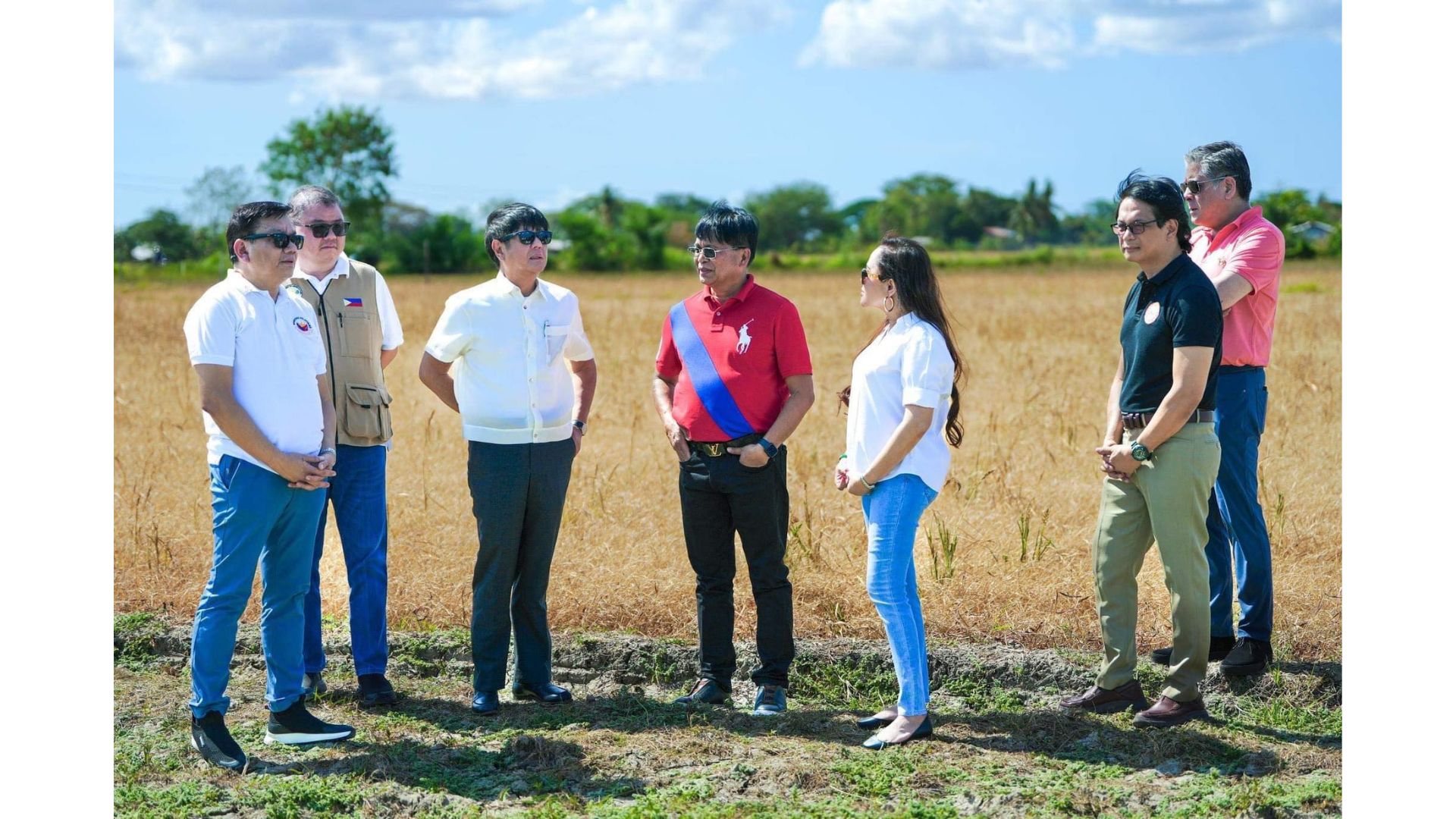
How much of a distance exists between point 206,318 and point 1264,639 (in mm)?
4019

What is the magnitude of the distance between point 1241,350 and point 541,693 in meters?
2.96

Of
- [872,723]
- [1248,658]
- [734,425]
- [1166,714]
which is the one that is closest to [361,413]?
[734,425]

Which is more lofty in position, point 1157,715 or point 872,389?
point 872,389

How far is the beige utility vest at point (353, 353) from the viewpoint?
15.5ft

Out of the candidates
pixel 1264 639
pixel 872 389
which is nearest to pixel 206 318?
pixel 872 389

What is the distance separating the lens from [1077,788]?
12.8ft

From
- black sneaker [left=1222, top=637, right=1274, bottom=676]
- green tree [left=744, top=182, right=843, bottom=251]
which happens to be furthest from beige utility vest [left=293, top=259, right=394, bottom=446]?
green tree [left=744, top=182, right=843, bottom=251]

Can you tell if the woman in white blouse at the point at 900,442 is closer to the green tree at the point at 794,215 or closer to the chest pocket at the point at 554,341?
the chest pocket at the point at 554,341

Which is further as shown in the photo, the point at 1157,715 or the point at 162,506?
the point at 162,506

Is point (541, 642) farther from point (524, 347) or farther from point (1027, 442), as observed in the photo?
point (1027, 442)

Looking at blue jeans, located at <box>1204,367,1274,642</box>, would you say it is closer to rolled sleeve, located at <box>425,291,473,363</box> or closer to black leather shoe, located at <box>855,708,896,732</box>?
black leather shoe, located at <box>855,708,896,732</box>

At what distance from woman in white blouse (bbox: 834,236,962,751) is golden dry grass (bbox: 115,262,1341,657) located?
3.96 ft

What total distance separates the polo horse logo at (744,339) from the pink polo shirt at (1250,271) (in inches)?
67.2

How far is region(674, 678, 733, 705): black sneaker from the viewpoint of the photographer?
4.80 metres
